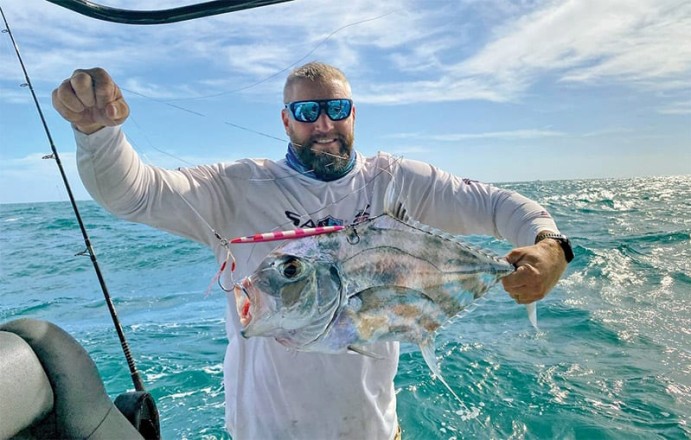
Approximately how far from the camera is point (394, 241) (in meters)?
1.86

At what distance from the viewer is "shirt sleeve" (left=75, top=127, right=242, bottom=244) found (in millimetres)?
2086

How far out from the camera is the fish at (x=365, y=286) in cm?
161

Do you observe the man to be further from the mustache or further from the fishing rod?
the fishing rod

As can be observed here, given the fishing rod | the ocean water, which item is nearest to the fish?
the fishing rod

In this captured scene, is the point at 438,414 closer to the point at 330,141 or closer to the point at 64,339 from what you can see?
the point at 330,141

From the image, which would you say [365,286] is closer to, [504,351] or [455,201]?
[455,201]

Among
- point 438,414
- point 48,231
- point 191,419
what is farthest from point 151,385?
point 48,231

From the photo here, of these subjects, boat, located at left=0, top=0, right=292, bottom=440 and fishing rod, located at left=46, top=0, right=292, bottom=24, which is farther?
fishing rod, located at left=46, top=0, right=292, bottom=24

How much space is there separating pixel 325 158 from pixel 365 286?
108 centimetres

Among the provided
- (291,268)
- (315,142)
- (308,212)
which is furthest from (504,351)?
(291,268)

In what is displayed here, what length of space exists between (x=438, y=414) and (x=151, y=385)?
11.9ft

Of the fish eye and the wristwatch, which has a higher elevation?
the fish eye

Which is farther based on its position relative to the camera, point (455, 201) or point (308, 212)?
point (455, 201)

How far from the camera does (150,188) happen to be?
234cm
